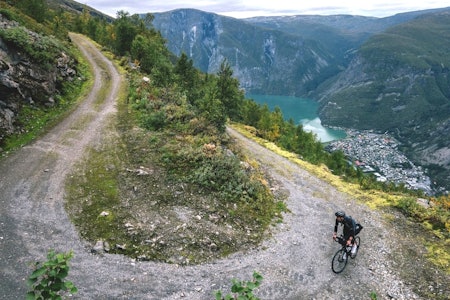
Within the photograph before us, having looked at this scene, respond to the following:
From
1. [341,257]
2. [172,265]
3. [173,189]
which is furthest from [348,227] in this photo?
[173,189]

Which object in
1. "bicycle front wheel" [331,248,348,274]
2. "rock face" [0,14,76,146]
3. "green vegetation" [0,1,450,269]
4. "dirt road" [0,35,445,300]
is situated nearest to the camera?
"dirt road" [0,35,445,300]

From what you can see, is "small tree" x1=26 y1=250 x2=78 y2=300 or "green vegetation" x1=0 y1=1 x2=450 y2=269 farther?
"green vegetation" x1=0 y1=1 x2=450 y2=269

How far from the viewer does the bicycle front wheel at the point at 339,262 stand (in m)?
15.3

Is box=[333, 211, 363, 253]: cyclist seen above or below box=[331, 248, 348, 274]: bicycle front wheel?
above

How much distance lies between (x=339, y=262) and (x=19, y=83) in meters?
25.6

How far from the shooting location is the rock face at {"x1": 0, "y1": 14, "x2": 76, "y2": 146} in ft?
75.7

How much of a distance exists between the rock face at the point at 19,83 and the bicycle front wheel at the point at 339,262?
21.0 metres

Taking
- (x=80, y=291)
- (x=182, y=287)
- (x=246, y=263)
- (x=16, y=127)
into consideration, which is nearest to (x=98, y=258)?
(x=80, y=291)

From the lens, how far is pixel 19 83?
83.9ft

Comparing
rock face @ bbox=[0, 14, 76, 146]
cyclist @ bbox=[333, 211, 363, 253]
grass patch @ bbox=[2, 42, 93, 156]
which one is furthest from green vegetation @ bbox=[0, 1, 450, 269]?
cyclist @ bbox=[333, 211, 363, 253]

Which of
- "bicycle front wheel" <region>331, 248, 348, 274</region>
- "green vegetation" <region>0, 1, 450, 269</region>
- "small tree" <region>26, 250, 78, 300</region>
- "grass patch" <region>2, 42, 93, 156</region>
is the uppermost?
"small tree" <region>26, 250, 78, 300</region>

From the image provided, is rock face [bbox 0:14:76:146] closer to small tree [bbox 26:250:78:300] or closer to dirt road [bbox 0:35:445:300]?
dirt road [bbox 0:35:445:300]

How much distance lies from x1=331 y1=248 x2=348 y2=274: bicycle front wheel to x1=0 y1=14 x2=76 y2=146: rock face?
21.0 meters

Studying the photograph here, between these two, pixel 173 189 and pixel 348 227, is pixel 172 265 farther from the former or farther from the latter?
pixel 348 227
